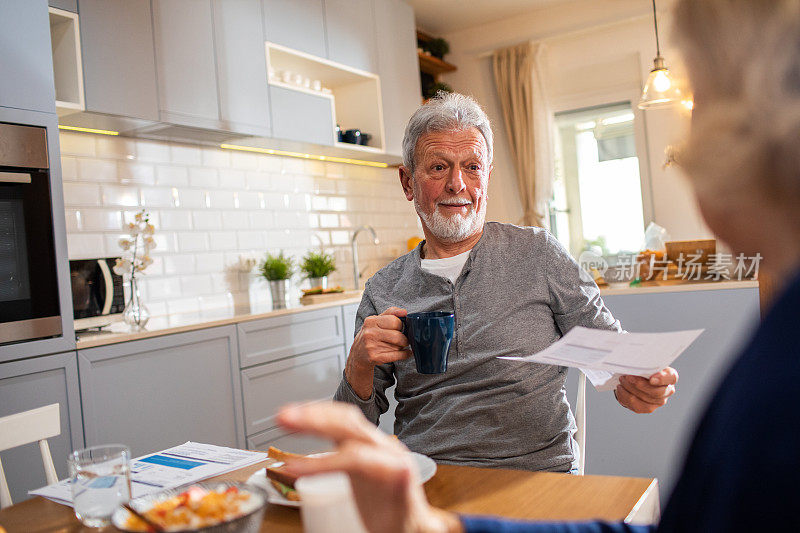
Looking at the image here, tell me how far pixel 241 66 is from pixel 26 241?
1.68 meters

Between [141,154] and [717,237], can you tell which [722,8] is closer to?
[717,237]

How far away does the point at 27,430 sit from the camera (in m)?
1.39

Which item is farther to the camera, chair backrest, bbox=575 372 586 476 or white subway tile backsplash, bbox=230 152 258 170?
white subway tile backsplash, bbox=230 152 258 170

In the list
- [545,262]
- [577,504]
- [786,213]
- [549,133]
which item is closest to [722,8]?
[786,213]

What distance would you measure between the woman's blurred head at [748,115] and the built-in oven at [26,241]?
218cm

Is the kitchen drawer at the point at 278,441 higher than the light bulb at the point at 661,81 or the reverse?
the reverse

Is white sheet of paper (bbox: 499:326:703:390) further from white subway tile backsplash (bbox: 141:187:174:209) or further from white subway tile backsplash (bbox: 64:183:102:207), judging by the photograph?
white subway tile backsplash (bbox: 141:187:174:209)

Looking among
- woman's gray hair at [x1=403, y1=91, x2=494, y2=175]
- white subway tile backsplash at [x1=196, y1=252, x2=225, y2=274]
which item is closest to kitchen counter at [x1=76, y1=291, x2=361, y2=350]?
white subway tile backsplash at [x1=196, y1=252, x2=225, y2=274]

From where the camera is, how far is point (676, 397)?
2.81 m

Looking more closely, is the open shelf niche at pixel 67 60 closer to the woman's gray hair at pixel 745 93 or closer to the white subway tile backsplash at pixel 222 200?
the white subway tile backsplash at pixel 222 200

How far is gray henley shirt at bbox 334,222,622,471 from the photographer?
4.95 ft

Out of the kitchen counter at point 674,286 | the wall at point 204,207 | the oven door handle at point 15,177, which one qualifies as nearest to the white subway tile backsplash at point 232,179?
the wall at point 204,207

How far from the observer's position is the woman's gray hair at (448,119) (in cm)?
181

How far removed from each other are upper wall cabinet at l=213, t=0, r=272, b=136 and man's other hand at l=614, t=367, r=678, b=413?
8.74 ft
